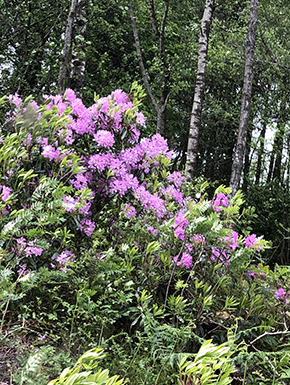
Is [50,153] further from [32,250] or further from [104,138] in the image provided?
[32,250]

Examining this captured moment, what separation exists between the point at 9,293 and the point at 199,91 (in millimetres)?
5874

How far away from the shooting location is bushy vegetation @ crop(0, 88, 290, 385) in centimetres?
207

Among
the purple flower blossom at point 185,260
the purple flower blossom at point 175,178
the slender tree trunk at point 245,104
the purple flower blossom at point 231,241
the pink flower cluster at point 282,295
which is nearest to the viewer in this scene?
the purple flower blossom at point 185,260

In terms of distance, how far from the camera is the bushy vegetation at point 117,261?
2.07 metres

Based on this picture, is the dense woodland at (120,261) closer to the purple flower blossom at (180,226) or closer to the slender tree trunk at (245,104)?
the purple flower blossom at (180,226)

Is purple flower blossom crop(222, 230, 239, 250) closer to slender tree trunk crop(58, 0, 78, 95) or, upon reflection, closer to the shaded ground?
the shaded ground

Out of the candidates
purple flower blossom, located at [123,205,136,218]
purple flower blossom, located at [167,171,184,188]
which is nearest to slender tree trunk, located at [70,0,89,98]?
purple flower blossom, located at [167,171,184,188]

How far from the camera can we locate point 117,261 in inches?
106

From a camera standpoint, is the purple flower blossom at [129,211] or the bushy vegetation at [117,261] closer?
the bushy vegetation at [117,261]

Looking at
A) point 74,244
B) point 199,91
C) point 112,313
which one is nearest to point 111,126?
point 74,244

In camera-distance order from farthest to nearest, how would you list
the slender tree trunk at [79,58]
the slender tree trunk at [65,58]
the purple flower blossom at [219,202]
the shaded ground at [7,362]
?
1. the slender tree trunk at [79,58]
2. the slender tree trunk at [65,58]
3. the purple flower blossom at [219,202]
4. the shaded ground at [7,362]

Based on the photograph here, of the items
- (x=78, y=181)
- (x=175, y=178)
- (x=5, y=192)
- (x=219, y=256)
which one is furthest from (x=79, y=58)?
(x=219, y=256)

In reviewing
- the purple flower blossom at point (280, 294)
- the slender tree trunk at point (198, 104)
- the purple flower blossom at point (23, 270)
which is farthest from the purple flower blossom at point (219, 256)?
the slender tree trunk at point (198, 104)

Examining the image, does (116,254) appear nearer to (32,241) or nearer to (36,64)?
(32,241)
